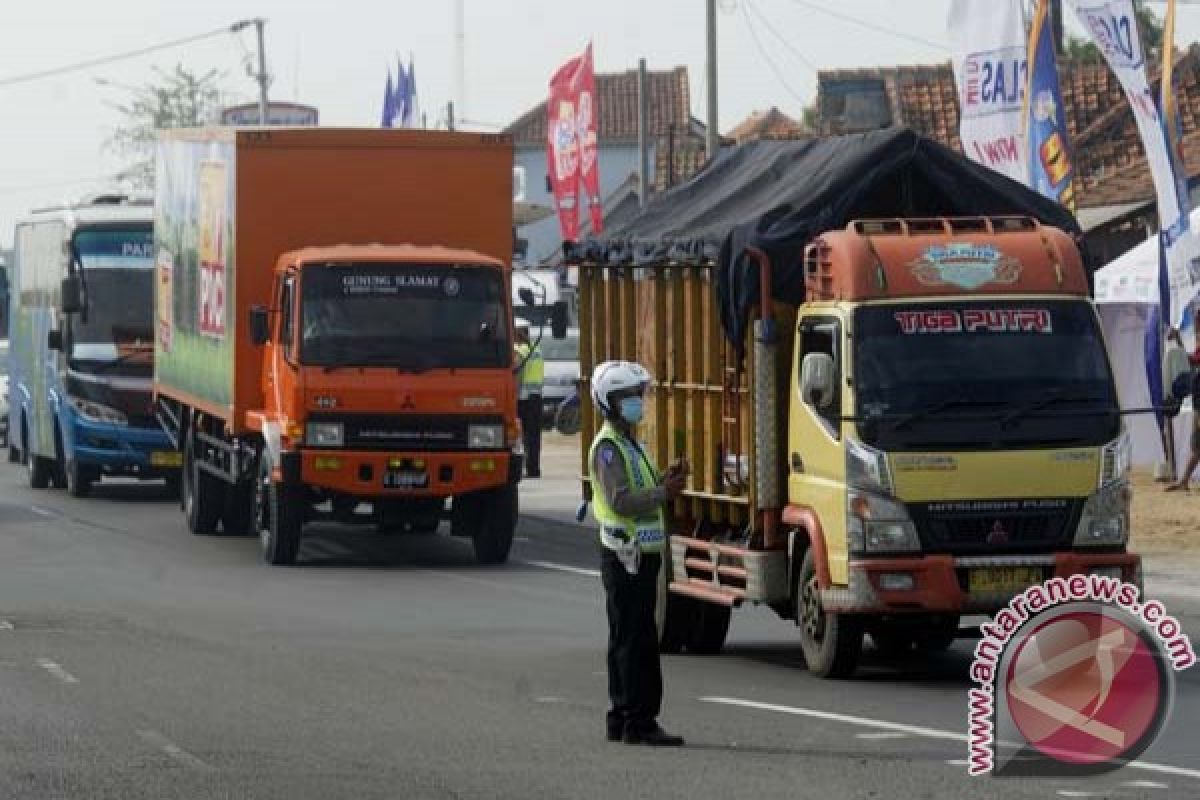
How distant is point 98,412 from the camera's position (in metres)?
35.8

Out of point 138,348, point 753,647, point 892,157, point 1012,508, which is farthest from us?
point 138,348

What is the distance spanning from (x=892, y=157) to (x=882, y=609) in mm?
3011

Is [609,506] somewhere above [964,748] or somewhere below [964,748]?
above

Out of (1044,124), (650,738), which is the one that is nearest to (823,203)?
(650,738)

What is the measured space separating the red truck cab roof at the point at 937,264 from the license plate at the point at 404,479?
925 cm

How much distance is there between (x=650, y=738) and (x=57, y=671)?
476 centimetres

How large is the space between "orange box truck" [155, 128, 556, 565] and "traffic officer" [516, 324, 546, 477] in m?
6.32

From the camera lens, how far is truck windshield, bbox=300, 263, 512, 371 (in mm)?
26141

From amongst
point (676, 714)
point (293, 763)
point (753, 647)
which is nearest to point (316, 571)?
point (753, 647)

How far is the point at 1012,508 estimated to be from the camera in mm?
16688

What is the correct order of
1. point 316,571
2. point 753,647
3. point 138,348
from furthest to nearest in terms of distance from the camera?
point 138,348
point 316,571
point 753,647

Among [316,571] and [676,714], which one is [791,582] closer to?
[676,714]

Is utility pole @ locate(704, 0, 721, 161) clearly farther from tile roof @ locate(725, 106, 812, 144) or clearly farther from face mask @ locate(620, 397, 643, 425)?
tile roof @ locate(725, 106, 812, 144)

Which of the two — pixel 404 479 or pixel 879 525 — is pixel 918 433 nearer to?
pixel 879 525
